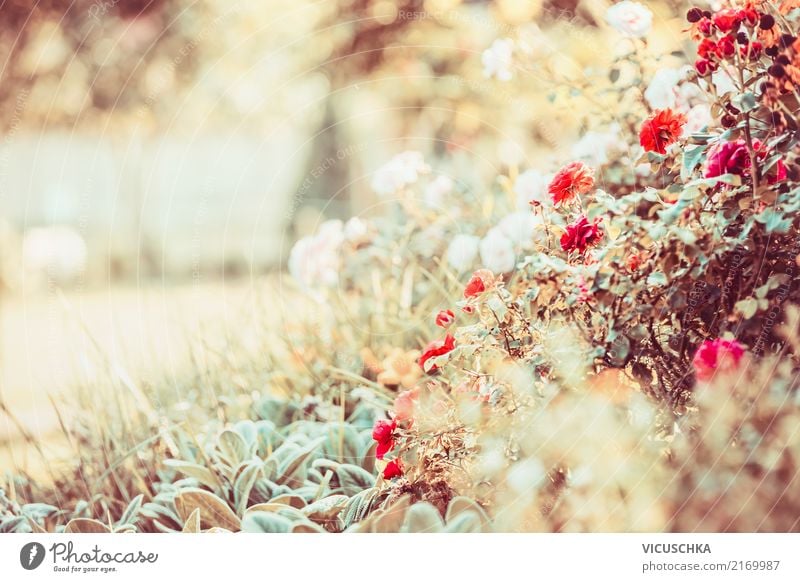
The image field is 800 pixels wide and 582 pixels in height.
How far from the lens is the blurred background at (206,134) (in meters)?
1.31

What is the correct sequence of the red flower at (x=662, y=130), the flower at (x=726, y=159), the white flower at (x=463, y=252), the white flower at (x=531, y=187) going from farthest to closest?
1. the white flower at (x=463, y=252)
2. the white flower at (x=531, y=187)
3. the red flower at (x=662, y=130)
4. the flower at (x=726, y=159)

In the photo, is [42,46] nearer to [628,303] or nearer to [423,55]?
[423,55]

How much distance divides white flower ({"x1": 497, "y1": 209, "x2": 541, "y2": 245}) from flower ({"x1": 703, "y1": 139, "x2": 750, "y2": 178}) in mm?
377

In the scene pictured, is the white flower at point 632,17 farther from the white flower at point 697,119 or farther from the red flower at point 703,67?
the red flower at point 703,67

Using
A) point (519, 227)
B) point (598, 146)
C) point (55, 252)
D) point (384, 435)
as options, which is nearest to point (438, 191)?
point (519, 227)

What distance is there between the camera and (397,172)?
4.57ft

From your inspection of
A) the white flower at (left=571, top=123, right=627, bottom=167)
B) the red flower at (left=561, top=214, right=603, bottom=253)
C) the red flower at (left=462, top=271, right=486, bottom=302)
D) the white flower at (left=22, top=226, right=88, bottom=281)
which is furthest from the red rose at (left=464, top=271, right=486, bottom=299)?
the white flower at (left=22, top=226, right=88, bottom=281)

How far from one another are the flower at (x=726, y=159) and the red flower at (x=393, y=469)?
564 mm

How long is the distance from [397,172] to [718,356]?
662 mm

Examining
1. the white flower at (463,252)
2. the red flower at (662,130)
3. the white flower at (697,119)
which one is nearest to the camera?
the red flower at (662,130)

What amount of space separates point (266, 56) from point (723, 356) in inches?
36.8

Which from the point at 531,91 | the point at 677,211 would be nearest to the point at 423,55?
the point at 531,91

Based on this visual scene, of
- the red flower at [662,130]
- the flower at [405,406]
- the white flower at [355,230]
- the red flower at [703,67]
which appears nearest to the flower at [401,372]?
the flower at [405,406]

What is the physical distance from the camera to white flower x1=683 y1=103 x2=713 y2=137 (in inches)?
46.3
